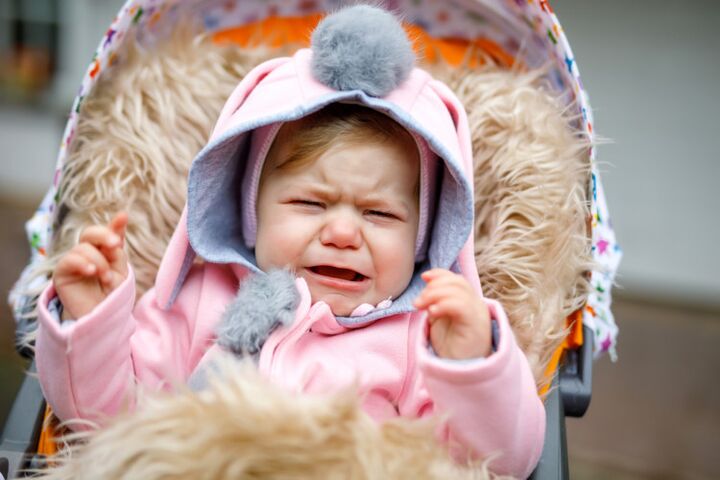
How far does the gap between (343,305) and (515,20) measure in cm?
79

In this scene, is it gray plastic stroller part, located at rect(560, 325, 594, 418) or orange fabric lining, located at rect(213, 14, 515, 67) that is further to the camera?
orange fabric lining, located at rect(213, 14, 515, 67)

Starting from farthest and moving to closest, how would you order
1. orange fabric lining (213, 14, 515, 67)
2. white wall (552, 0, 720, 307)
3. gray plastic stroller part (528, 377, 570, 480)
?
white wall (552, 0, 720, 307)
orange fabric lining (213, 14, 515, 67)
gray plastic stroller part (528, 377, 570, 480)

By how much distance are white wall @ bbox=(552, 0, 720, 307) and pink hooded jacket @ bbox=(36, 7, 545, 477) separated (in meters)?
2.20

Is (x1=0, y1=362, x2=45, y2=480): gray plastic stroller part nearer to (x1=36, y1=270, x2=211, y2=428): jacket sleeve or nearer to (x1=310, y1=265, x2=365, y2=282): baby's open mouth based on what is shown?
(x1=36, y1=270, x2=211, y2=428): jacket sleeve

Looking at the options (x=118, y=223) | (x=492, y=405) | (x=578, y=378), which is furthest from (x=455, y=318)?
(x=118, y=223)

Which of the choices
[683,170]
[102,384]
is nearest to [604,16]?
[683,170]

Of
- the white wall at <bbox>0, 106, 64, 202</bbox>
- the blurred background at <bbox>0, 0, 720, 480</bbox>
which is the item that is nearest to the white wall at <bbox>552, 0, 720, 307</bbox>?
the blurred background at <bbox>0, 0, 720, 480</bbox>

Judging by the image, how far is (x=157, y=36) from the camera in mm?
1789

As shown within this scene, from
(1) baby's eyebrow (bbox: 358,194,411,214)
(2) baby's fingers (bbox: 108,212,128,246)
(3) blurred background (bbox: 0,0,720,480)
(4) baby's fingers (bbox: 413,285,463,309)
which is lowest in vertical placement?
(3) blurred background (bbox: 0,0,720,480)

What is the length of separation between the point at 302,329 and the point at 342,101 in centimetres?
44

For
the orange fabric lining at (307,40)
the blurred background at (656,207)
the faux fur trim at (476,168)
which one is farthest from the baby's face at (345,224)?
the blurred background at (656,207)

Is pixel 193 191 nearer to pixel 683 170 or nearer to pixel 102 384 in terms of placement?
pixel 102 384

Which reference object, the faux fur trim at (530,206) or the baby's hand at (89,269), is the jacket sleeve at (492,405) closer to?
the faux fur trim at (530,206)

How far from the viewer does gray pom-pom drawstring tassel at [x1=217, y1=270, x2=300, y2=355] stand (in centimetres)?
137
